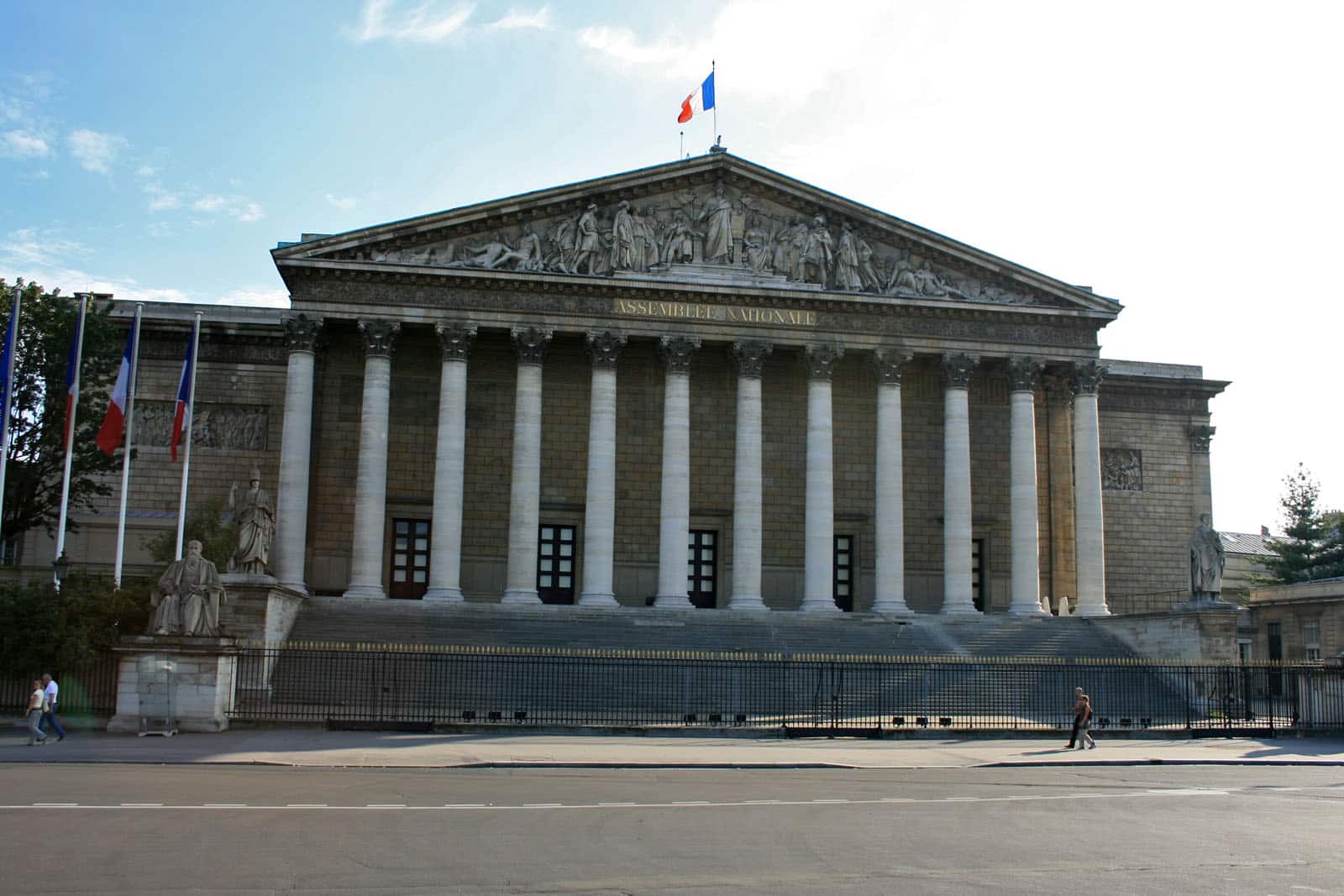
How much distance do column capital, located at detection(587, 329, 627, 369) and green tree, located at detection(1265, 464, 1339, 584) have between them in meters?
35.9

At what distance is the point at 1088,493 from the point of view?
141 ft

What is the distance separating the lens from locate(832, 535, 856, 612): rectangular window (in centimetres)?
4497

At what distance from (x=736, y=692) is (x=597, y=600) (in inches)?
396

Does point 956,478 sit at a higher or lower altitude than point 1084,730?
higher

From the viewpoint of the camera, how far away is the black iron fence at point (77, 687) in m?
26.6

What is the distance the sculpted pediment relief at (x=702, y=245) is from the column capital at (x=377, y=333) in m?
1.96

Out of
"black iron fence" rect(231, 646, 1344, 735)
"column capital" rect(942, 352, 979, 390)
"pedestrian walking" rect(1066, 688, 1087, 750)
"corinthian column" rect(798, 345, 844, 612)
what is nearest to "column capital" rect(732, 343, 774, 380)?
"corinthian column" rect(798, 345, 844, 612)

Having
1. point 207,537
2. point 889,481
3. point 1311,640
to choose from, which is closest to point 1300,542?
point 1311,640

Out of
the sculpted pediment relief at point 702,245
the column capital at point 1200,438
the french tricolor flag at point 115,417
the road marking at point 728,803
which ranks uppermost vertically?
the sculpted pediment relief at point 702,245

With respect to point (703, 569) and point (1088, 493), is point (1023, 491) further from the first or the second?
point (703, 569)

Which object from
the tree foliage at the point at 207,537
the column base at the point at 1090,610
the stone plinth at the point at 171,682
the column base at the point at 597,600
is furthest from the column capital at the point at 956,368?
the stone plinth at the point at 171,682

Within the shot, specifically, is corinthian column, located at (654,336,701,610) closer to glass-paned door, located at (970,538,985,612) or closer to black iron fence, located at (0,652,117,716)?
glass-paned door, located at (970,538,985,612)

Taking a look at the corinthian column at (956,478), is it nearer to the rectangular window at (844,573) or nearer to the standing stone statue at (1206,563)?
the rectangular window at (844,573)

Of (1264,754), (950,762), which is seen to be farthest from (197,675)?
(1264,754)
